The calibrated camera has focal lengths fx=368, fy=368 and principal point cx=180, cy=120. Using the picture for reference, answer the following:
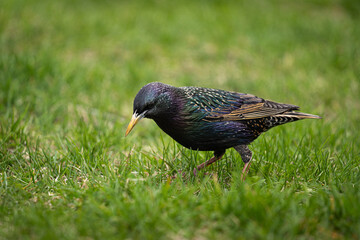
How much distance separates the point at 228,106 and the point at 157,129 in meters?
1.84

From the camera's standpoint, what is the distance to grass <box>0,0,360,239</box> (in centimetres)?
271

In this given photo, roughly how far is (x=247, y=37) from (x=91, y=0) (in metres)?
4.46

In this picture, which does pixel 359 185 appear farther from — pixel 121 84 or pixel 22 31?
pixel 22 31

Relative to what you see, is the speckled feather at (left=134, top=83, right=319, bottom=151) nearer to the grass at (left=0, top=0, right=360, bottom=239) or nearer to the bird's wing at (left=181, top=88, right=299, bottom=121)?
the bird's wing at (left=181, top=88, right=299, bottom=121)

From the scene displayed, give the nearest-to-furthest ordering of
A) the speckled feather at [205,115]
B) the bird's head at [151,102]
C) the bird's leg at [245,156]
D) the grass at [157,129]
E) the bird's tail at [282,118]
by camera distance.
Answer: the grass at [157,129], the bird's head at [151,102], the speckled feather at [205,115], the bird's leg at [245,156], the bird's tail at [282,118]

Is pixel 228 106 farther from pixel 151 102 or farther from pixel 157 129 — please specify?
pixel 157 129

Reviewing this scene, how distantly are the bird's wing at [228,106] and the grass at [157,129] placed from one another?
42 centimetres

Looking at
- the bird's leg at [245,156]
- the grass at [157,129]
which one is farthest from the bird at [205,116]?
the grass at [157,129]

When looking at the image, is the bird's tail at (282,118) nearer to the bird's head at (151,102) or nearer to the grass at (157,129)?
the grass at (157,129)

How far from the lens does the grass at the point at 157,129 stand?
8.90ft

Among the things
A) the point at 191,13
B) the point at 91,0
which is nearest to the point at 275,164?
the point at 191,13

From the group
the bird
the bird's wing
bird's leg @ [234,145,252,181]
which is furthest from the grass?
the bird's wing

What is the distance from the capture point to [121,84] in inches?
249

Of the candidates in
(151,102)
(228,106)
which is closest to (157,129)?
(228,106)
